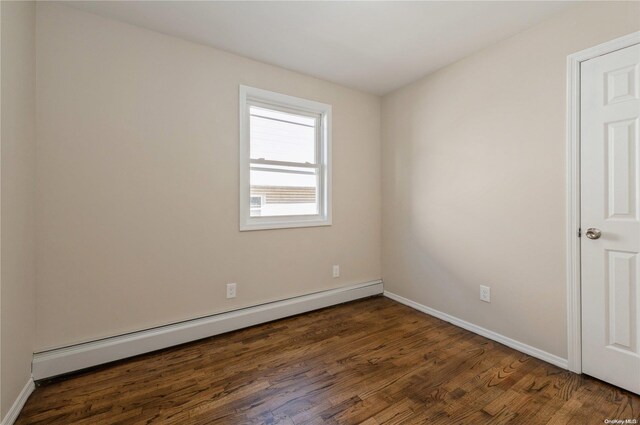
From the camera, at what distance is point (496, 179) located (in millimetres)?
2303

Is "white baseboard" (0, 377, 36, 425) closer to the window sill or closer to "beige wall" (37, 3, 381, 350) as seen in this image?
"beige wall" (37, 3, 381, 350)

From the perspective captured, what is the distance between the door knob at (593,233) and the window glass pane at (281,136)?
2.34 metres

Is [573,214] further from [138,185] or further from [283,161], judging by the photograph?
[138,185]

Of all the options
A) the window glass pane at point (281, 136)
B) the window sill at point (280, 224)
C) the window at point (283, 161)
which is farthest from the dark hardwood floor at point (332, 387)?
the window glass pane at point (281, 136)

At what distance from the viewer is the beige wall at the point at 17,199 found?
4.57ft

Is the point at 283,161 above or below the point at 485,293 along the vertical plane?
above

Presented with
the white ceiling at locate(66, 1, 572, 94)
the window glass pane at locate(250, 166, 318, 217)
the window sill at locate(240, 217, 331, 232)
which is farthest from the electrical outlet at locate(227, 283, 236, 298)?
the white ceiling at locate(66, 1, 572, 94)

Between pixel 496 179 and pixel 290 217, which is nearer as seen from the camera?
pixel 496 179

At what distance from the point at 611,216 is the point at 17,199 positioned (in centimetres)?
351

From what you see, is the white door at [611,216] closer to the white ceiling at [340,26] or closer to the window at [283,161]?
the white ceiling at [340,26]

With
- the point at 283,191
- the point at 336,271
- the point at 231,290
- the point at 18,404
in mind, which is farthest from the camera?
the point at 336,271

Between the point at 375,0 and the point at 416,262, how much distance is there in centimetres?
239

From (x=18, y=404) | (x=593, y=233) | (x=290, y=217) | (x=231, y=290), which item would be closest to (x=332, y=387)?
(x=231, y=290)

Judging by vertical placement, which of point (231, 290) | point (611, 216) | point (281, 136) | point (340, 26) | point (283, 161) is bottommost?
point (231, 290)
